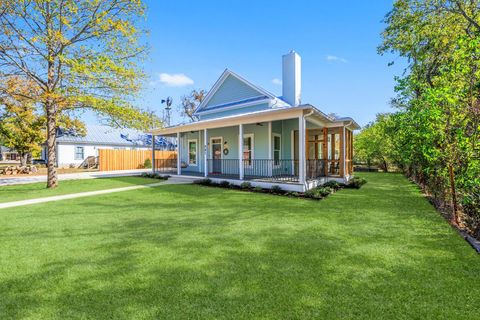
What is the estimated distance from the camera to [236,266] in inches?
139

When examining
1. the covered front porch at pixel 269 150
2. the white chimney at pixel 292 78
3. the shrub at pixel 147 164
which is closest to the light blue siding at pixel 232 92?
the white chimney at pixel 292 78

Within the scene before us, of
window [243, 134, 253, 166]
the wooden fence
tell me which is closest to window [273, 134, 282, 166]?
window [243, 134, 253, 166]

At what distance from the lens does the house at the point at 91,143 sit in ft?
86.4

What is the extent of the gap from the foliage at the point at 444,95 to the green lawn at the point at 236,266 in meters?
1.43

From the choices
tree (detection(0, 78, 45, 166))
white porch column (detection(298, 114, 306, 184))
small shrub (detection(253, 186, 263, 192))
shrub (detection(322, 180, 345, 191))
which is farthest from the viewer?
tree (detection(0, 78, 45, 166))

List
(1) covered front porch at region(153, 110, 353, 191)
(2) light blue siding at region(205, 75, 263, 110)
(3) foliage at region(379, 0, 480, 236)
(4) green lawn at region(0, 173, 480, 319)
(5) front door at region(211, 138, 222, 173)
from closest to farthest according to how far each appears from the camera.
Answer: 1. (4) green lawn at region(0, 173, 480, 319)
2. (3) foliage at region(379, 0, 480, 236)
3. (1) covered front porch at region(153, 110, 353, 191)
4. (5) front door at region(211, 138, 222, 173)
5. (2) light blue siding at region(205, 75, 263, 110)

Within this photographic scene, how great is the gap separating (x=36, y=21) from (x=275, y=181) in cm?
1301

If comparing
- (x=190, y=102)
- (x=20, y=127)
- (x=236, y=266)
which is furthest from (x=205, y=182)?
(x=190, y=102)

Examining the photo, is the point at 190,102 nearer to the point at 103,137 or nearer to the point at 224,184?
the point at 103,137

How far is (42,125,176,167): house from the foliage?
78.0 feet

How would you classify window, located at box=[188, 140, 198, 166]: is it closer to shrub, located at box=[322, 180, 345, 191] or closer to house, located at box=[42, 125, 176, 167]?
shrub, located at box=[322, 180, 345, 191]

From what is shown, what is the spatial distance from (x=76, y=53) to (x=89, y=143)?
19.6 meters

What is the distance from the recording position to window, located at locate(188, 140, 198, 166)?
54.2 ft

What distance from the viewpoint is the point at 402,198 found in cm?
903
